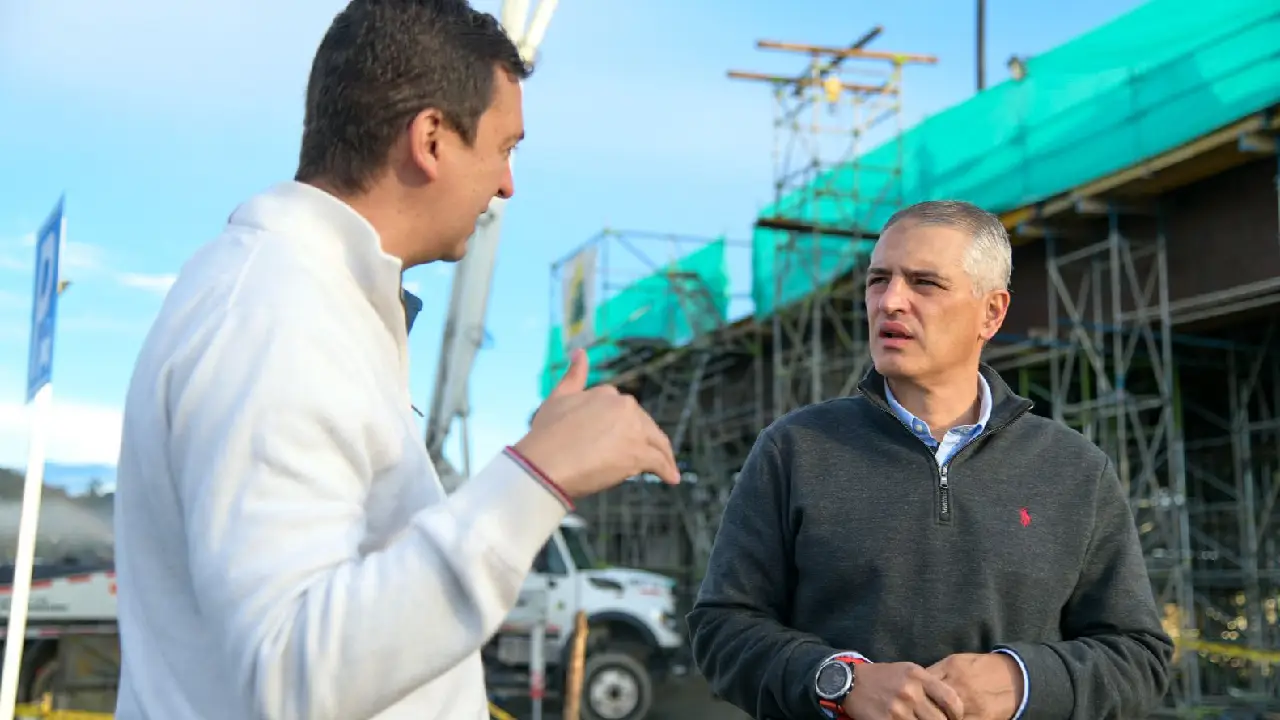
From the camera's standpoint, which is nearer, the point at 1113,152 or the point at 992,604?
the point at 992,604

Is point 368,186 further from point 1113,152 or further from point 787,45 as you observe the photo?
point 787,45

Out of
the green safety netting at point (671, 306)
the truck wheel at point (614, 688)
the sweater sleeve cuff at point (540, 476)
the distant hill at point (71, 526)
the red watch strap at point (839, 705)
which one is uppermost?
the green safety netting at point (671, 306)

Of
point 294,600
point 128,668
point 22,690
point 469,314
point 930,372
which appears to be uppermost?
point 469,314

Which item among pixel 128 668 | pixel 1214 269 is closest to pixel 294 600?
pixel 128 668

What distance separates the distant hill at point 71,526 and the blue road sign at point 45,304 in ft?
21.0

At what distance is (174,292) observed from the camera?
55.5 inches

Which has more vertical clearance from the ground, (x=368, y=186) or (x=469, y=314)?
(x=469, y=314)

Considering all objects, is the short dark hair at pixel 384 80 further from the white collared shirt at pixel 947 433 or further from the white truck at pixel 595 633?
the white truck at pixel 595 633

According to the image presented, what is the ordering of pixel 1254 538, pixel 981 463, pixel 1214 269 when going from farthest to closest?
pixel 1254 538
pixel 1214 269
pixel 981 463

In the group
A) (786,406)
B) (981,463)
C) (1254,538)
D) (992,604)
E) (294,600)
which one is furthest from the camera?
(786,406)

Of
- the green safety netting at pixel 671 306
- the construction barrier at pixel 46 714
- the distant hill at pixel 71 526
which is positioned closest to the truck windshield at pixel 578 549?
the distant hill at pixel 71 526

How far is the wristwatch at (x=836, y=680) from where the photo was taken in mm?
2488

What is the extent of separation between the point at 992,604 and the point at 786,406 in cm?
1619

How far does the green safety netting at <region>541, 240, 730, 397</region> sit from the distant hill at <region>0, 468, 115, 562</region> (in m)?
11.1
